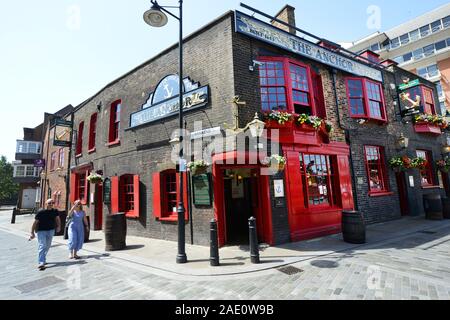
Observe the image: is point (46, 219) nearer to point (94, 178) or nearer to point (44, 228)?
point (44, 228)

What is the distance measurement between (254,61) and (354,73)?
596 cm

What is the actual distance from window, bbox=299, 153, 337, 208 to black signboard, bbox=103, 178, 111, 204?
9.37 metres

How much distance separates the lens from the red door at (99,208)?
42.1 feet

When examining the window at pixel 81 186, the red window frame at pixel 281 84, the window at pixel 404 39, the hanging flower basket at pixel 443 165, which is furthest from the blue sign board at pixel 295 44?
the window at pixel 404 39

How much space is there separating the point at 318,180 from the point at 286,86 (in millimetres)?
3856

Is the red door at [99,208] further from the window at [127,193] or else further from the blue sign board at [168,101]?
the blue sign board at [168,101]

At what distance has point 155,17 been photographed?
647 cm

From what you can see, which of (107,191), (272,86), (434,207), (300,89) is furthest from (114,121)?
(434,207)

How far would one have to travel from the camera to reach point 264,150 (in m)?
7.62

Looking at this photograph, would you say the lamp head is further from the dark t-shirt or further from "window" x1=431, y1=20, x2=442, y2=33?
"window" x1=431, y1=20, x2=442, y2=33

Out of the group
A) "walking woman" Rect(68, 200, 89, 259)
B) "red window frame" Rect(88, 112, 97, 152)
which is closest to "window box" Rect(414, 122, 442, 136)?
"walking woman" Rect(68, 200, 89, 259)

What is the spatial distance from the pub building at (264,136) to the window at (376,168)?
60 mm
